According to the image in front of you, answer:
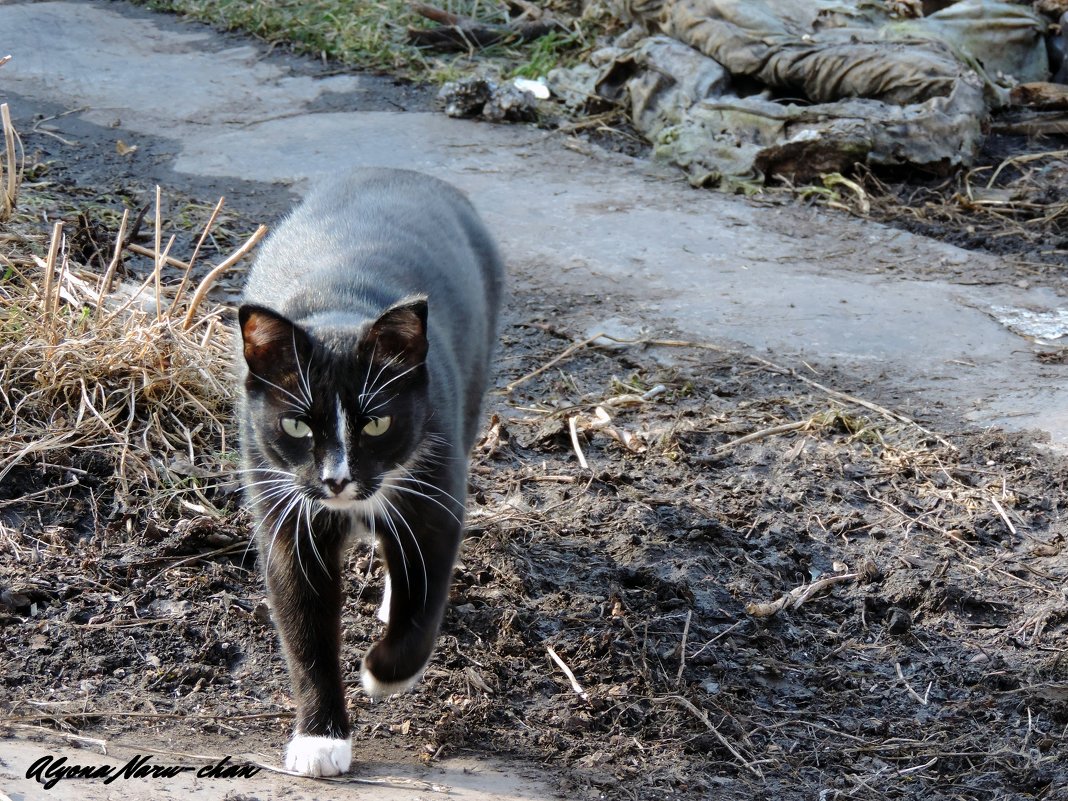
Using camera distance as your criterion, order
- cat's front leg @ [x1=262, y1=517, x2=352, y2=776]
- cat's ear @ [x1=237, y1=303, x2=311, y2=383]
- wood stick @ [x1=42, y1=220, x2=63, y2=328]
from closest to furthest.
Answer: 1. cat's ear @ [x1=237, y1=303, x2=311, y2=383]
2. cat's front leg @ [x1=262, y1=517, x2=352, y2=776]
3. wood stick @ [x1=42, y1=220, x2=63, y2=328]

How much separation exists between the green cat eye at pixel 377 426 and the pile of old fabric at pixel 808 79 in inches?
184

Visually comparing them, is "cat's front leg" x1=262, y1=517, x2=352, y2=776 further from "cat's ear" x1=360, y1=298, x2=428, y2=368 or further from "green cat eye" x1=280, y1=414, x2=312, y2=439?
"cat's ear" x1=360, y1=298, x2=428, y2=368

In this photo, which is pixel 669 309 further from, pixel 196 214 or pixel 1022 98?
pixel 1022 98

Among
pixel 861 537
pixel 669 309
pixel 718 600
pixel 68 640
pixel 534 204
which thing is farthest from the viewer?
pixel 534 204

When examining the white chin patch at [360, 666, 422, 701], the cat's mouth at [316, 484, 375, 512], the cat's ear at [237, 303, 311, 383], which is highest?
the cat's ear at [237, 303, 311, 383]

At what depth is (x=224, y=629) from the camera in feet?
10.4

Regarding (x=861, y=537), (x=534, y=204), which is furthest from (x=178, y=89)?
(x=861, y=537)

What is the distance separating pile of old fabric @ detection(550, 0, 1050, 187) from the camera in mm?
6777

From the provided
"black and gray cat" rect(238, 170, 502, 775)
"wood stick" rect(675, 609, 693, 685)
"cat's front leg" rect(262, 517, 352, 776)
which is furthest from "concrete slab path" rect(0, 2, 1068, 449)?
"cat's front leg" rect(262, 517, 352, 776)

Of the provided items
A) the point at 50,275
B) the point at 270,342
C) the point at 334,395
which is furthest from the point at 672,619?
the point at 50,275

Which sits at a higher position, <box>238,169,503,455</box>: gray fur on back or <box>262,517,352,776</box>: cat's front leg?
<box>238,169,503,455</box>: gray fur on back

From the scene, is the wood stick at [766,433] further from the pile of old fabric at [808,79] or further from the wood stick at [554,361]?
the pile of old fabric at [808,79]

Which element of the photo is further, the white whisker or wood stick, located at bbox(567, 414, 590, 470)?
wood stick, located at bbox(567, 414, 590, 470)

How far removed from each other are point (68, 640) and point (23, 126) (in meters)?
4.81
